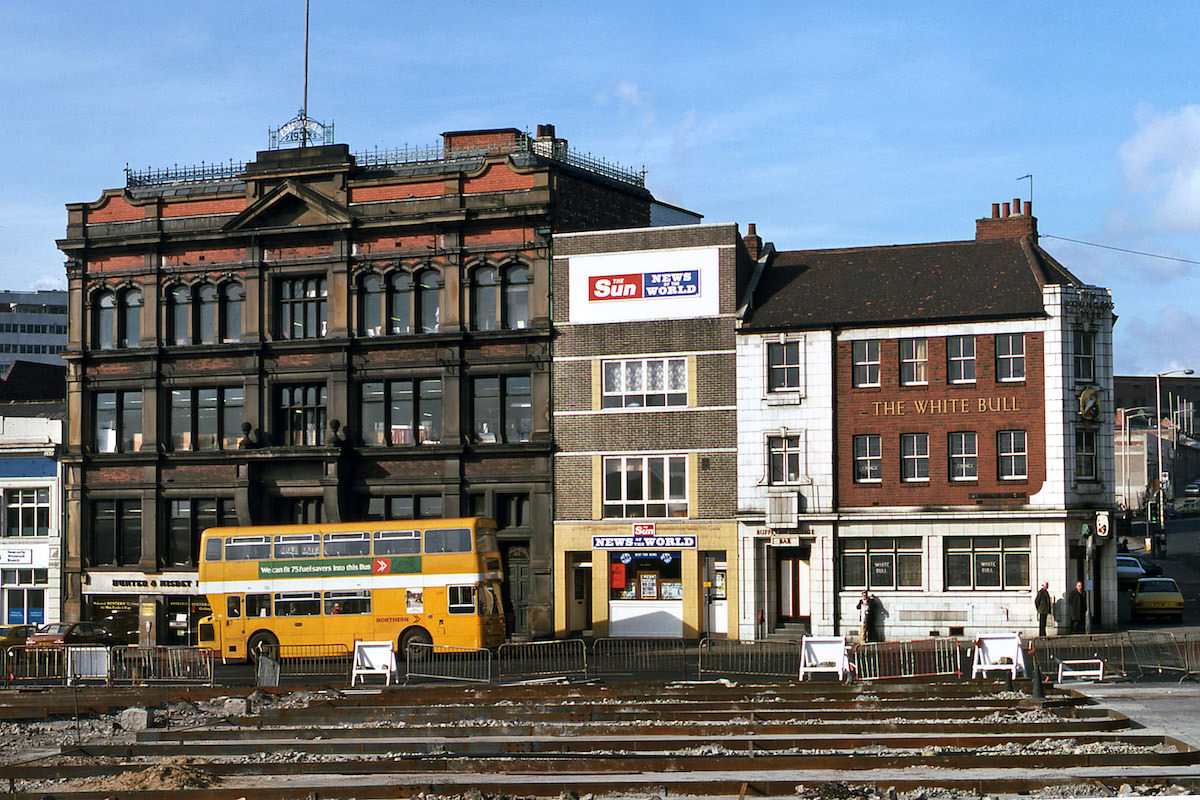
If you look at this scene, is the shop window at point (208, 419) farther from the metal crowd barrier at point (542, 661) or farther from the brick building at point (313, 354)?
the metal crowd barrier at point (542, 661)

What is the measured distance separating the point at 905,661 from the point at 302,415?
1035 inches

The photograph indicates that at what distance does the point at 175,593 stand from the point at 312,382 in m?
9.44

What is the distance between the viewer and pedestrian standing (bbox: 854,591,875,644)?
1823 inches

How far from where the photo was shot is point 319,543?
148 feet

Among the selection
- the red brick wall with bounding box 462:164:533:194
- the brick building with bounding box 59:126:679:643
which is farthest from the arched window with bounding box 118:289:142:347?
the red brick wall with bounding box 462:164:533:194

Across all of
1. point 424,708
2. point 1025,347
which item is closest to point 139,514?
point 424,708

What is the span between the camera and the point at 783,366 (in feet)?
161

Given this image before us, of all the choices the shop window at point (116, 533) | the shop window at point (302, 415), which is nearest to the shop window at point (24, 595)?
the shop window at point (116, 533)

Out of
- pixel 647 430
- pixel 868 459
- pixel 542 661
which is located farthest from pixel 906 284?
pixel 542 661

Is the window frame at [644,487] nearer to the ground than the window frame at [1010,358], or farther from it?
nearer to the ground

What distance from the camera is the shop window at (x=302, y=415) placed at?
54594 millimetres

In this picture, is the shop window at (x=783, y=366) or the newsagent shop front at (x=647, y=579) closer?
the shop window at (x=783, y=366)

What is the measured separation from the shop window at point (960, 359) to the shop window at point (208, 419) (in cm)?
2597

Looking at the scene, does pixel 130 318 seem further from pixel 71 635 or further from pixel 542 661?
pixel 542 661
